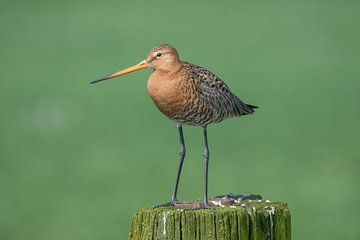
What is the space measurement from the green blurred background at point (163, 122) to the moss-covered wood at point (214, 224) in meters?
5.29

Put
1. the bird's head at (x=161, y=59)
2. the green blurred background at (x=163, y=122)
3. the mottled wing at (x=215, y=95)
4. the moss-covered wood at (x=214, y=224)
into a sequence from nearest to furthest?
the moss-covered wood at (x=214, y=224)
the bird's head at (x=161, y=59)
the mottled wing at (x=215, y=95)
the green blurred background at (x=163, y=122)

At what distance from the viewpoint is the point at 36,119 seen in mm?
16000

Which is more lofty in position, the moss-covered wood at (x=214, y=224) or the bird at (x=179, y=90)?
the bird at (x=179, y=90)

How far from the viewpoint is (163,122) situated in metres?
15.3

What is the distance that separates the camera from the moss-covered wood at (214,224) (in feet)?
14.9

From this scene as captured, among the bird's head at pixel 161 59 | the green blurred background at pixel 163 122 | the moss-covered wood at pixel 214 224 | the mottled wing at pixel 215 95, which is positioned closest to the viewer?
the moss-covered wood at pixel 214 224

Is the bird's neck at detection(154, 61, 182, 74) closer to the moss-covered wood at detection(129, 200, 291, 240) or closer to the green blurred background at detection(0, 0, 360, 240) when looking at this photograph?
the moss-covered wood at detection(129, 200, 291, 240)

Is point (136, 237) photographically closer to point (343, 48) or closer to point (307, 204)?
point (307, 204)

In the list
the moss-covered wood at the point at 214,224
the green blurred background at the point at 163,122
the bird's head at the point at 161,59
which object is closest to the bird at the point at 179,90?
the bird's head at the point at 161,59

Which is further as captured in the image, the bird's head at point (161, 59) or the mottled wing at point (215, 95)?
the mottled wing at point (215, 95)

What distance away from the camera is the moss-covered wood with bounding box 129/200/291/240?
4.54 metres

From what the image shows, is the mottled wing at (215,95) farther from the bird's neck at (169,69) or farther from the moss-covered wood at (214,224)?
the moss-covered wood at (214,224)

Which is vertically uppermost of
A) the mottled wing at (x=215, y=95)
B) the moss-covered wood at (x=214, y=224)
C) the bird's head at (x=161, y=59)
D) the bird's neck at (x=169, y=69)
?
the bird's head at (x=161, y=59)

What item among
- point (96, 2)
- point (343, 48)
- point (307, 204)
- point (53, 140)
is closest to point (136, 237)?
point (307, 204)
